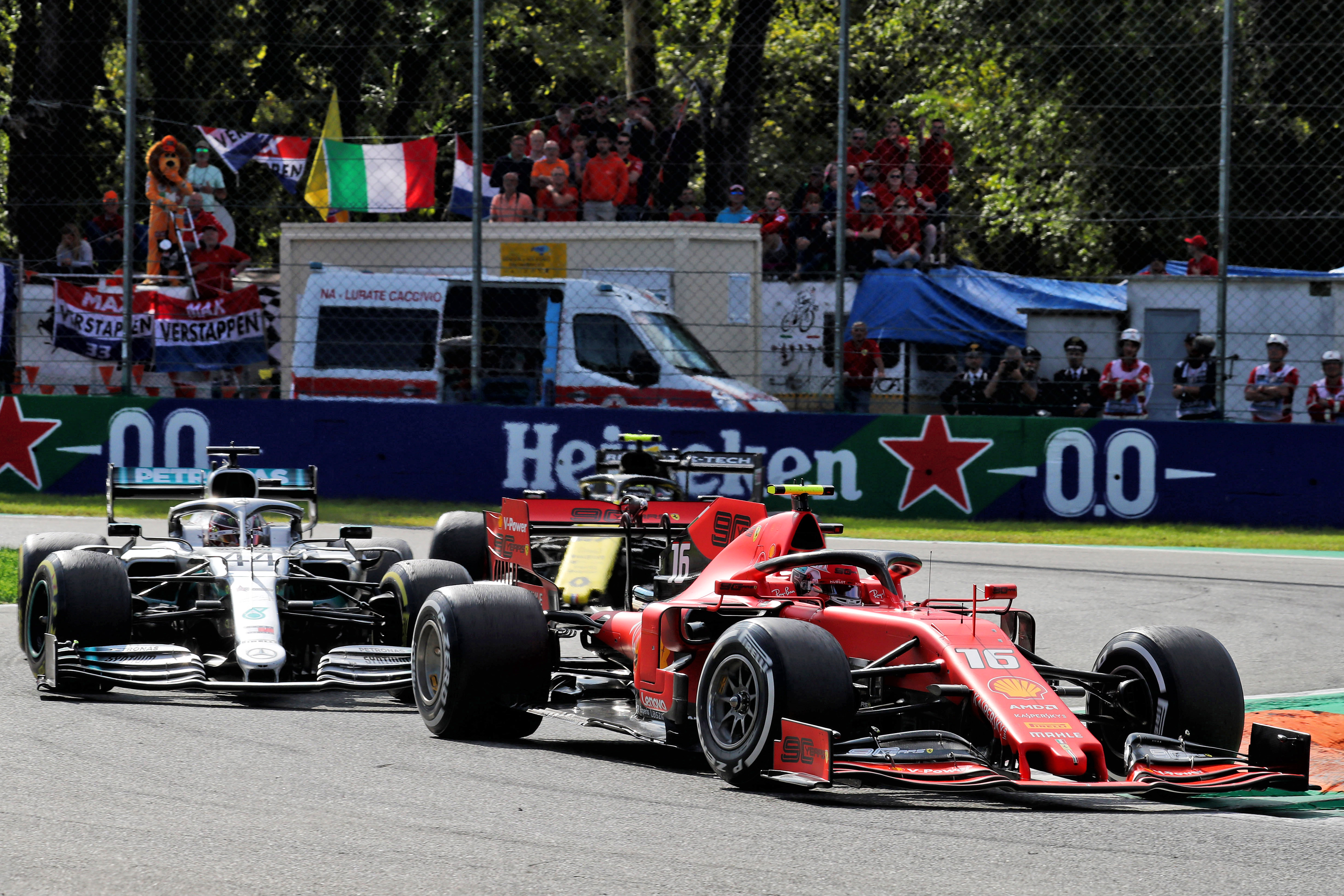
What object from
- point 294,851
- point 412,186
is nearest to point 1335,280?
point 412,186

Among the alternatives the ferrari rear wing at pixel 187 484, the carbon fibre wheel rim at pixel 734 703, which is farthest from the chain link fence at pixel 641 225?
the carbon fibre wheel rim at pixel 734 703

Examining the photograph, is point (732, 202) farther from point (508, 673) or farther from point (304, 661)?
point (508, 673)

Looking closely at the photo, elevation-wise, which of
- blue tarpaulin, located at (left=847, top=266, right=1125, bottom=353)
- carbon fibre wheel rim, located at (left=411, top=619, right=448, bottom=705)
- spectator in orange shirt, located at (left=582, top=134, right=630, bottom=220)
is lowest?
carbon fibre wheel rim, located at (left=411, top=619, right=448, bottom=705)

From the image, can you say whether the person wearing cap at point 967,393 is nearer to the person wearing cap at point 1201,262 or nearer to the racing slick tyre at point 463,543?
the person wearing cap at point 1201,262

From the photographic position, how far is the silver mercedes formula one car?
796 cm

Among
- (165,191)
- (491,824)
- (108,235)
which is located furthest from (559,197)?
(491,824)

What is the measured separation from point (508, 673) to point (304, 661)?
2099mm

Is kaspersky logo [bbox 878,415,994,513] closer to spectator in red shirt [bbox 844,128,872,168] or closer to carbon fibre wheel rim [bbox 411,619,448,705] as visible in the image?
spectator in red shirt [bbox 844,128,872,168]

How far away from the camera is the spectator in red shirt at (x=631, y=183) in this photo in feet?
58.4

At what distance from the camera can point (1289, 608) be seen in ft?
37.1

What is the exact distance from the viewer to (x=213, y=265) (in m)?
17.4

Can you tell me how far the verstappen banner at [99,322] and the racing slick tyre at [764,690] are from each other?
470 inches

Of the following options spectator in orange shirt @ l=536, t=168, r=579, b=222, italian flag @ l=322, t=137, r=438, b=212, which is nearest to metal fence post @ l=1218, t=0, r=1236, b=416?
spectator in orange shirt @ l=536, t=168, r=579, b=222

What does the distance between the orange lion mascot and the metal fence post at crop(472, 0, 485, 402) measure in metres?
3.24
